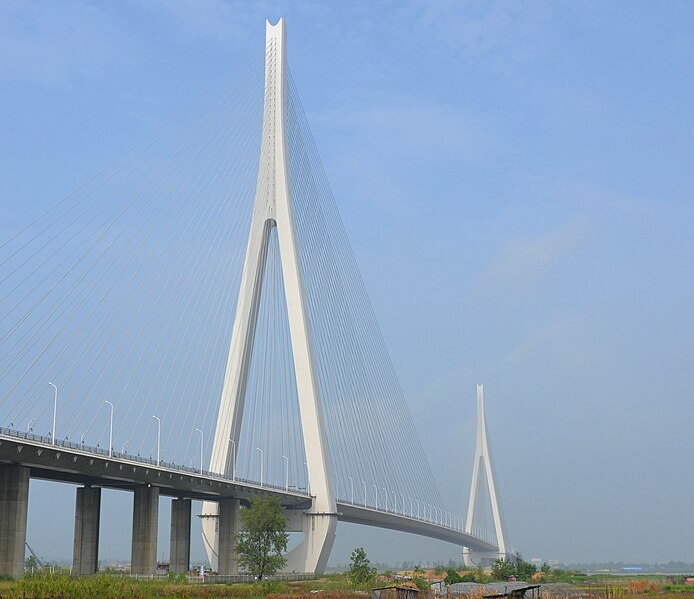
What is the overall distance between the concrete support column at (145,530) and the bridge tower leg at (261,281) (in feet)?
17.6

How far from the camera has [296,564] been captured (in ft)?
212

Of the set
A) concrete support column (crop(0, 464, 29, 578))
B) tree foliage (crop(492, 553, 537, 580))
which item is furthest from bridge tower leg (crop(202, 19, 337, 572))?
tree foliage (crop(492, 553, 537, 580))

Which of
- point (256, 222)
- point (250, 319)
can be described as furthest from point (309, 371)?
point (256, 222)

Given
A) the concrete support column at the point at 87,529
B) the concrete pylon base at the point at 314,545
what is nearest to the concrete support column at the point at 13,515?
the concrete support column at the point at 87,529

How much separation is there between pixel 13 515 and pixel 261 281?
67.7ft

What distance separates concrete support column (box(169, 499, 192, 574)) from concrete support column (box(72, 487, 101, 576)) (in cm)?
873

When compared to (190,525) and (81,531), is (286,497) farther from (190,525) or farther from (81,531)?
(81,531)

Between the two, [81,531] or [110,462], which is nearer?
[110,462]

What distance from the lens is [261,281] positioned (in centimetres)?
5891

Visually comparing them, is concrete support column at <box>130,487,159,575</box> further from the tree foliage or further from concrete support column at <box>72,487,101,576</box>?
the tree foliage

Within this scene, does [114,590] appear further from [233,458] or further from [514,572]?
[514,572]

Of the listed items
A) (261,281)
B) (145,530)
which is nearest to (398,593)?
(145,530)

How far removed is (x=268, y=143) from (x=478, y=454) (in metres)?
Result: 83.4

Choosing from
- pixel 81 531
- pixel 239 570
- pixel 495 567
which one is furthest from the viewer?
pixel 495 567
